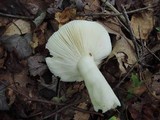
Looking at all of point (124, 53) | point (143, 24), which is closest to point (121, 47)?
point (124, 53)

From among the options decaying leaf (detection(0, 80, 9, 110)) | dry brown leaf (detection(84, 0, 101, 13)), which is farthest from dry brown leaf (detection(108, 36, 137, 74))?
decaying leaf (detection(0, 80, 9, 110))

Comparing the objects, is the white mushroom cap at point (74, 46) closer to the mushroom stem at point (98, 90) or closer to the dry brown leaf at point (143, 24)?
the mushroom stem at point (98, 90)

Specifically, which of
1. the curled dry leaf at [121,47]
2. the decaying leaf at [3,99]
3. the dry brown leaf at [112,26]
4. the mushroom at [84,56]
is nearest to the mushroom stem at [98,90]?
the mushroom at [84,56]

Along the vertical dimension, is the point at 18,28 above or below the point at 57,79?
above

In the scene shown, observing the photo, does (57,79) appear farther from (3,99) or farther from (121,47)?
(121,47)

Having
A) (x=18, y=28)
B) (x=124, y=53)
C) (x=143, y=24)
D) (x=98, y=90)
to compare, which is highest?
(x=18, y=28)
